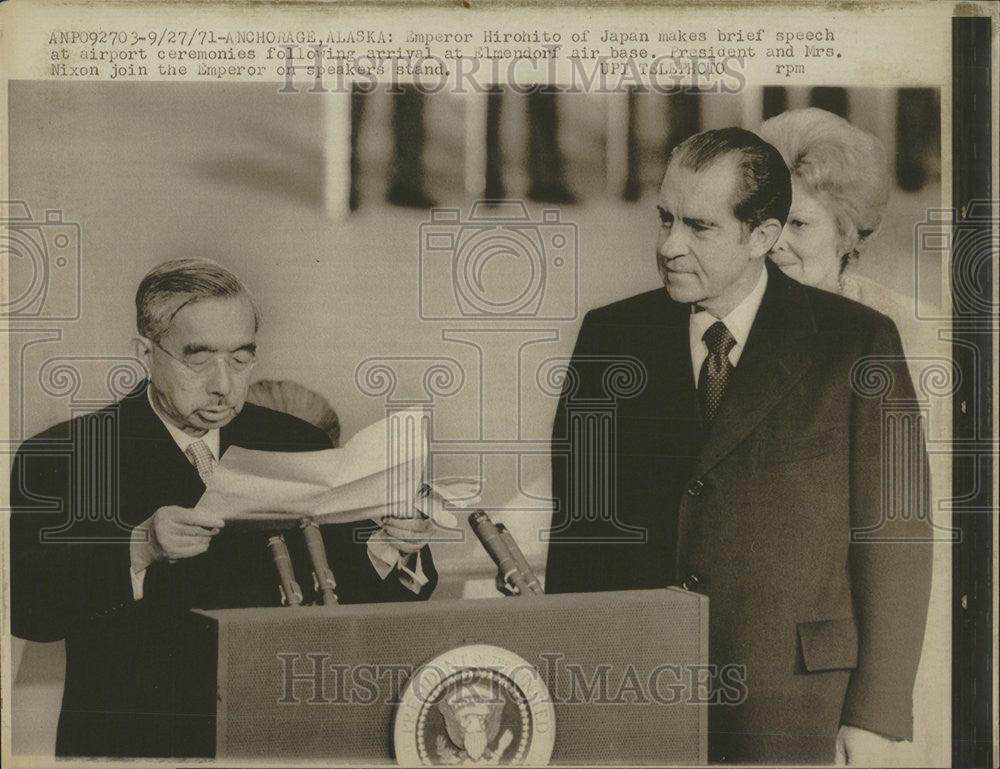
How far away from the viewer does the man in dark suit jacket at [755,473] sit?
2721mm

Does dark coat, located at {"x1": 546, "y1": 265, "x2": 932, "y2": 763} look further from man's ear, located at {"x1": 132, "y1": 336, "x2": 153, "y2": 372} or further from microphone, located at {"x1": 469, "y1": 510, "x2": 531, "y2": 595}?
man's ear, located at {"x1": 132, "y1": 336, "x2": 153, "y2": 372}

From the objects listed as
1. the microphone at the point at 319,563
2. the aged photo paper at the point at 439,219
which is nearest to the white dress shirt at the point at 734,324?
the aged photo paper at the point at 439,219

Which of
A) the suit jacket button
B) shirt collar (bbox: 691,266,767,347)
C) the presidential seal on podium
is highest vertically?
shirt collar (bbox: 691,266,767,347)

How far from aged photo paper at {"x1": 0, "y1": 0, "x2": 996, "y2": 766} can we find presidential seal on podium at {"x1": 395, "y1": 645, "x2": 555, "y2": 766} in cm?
10

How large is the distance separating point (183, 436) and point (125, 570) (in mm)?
346

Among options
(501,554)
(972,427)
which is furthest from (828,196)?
(501,554)

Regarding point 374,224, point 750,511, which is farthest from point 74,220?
point 750,511

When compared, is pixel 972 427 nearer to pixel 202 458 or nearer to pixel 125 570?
pixel 202 458

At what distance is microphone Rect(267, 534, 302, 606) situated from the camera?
2691mm

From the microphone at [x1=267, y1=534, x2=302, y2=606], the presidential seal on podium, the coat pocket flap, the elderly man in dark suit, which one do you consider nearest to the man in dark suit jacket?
the coat pocket flap

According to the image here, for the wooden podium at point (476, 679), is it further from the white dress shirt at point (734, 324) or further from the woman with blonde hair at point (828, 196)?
the woman with blonde hair at point (828, 196)

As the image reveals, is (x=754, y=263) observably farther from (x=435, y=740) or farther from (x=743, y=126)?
(x=435, y=740)

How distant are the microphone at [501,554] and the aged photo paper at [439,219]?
1.0 inches

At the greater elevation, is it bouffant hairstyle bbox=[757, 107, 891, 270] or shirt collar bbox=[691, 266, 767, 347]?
bouffant hairstyle bbox=[757, 107, 891, 270]
